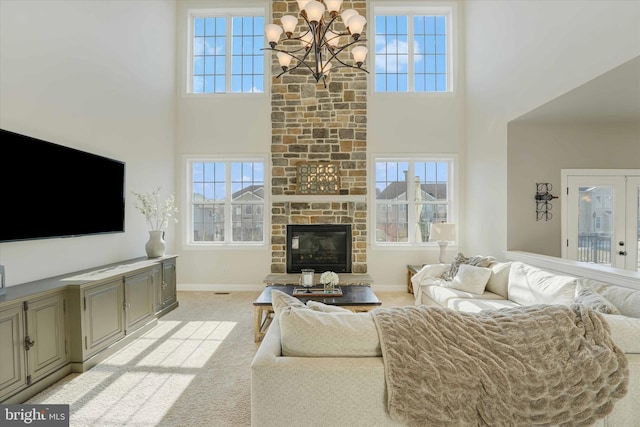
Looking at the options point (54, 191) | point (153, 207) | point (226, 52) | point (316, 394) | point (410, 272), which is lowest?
point (410, 272)

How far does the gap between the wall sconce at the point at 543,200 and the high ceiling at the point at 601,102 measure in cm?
84

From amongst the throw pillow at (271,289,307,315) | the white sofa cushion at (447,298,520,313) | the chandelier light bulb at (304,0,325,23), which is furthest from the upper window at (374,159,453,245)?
the throw pillow at (271,289,307,315)

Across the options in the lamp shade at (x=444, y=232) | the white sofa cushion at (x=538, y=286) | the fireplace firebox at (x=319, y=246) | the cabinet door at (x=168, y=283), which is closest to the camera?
the white sofa cushion at (x=538, y=286)

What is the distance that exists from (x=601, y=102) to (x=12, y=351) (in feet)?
18.7

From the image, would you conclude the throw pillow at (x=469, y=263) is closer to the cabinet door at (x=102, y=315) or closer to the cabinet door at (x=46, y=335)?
the cabinet door at (x=102, y=315)

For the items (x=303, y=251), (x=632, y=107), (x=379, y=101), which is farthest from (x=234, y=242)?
(x=632, y=107)

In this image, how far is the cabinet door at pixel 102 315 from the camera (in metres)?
2.85

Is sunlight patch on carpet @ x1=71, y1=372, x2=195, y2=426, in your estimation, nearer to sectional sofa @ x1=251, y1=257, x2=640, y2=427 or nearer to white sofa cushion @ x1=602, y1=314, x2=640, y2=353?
sectional sofa @ x1=251, y1=257, x2=640, y2=427

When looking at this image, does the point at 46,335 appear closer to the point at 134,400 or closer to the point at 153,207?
the point at 134,400

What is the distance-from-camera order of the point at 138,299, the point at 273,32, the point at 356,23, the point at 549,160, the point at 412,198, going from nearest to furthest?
the point at 356,23 → the point at 273,32 → the point at 138,299 → the point at 549,160 → the point at 412,198

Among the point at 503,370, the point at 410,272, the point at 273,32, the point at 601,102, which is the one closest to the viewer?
the point at 503,370

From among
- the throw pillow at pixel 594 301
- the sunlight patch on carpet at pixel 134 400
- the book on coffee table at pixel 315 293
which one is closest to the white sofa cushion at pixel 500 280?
the throw pillow at pixel 594 301

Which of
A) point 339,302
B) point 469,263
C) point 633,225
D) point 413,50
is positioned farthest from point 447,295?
point 413,50

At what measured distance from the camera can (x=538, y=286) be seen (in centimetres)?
309
